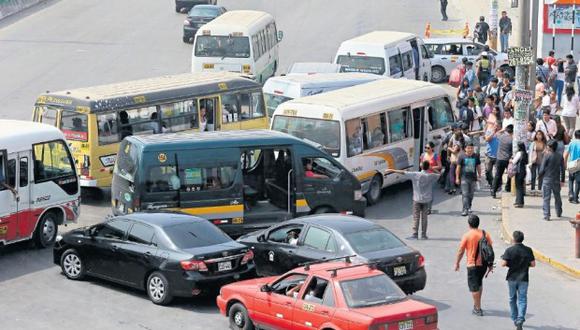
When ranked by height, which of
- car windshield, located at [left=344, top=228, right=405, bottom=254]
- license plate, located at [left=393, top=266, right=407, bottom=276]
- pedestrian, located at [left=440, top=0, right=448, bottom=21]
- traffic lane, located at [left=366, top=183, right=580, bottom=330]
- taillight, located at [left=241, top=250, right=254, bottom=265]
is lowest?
traffic lane, located at [left=366, top=183, right=580, bottom=330]

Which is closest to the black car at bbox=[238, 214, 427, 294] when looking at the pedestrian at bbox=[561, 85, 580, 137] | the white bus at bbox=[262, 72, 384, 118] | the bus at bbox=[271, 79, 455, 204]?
the bus at bbox=[271, 79, 455, 204]

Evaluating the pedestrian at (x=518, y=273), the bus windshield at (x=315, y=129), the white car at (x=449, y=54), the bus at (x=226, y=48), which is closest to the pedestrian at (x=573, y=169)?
the bus windshield at (x=315, y=129)

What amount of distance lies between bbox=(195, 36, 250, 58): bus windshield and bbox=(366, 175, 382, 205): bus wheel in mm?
13202

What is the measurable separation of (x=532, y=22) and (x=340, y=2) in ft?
118

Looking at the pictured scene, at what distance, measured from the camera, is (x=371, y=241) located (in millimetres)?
18797

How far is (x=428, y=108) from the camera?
94.6 ft

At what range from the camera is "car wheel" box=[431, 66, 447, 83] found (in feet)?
142

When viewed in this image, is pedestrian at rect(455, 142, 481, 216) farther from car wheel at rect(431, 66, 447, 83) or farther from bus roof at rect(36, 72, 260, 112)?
car wheel at rect(431, 66, 447, 83)

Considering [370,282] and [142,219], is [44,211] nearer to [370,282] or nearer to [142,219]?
[142,219]

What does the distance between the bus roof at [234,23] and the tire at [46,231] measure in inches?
656

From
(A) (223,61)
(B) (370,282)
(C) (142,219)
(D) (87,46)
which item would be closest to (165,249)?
(C) (142,219)

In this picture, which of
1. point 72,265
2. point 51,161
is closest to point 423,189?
point 72,265

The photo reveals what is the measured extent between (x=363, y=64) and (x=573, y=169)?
13358 mm

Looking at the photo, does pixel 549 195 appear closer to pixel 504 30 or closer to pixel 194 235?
pixel 194 235
